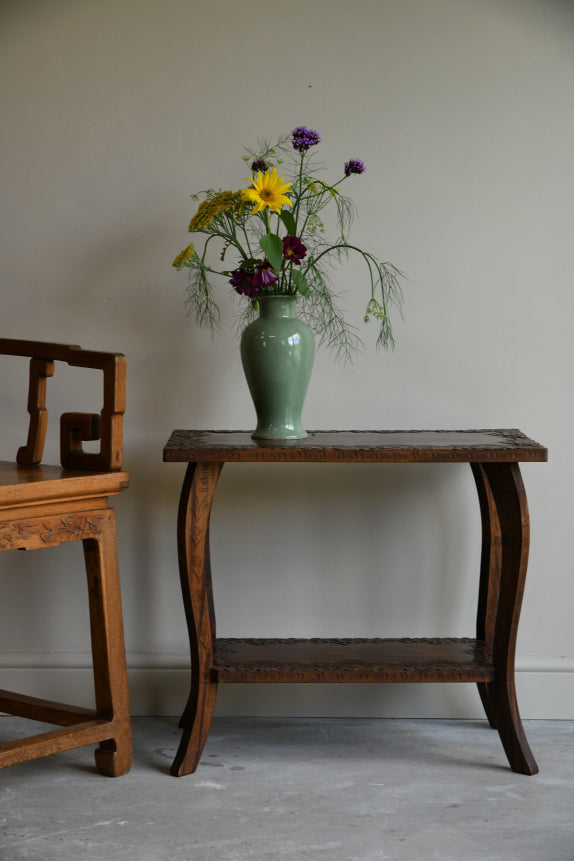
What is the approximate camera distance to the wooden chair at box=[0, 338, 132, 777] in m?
1.76

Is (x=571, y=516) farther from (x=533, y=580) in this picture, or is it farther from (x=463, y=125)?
(x=463, y=125)

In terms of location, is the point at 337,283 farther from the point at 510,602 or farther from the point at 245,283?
the point at 510,602

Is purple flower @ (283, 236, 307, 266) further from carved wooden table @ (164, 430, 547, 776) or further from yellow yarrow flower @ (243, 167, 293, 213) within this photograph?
carved wooden table @ (164, 430, 547, 776)

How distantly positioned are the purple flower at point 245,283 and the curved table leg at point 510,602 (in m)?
0.67

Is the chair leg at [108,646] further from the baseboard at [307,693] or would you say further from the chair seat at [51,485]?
the baseboard at [307,693]

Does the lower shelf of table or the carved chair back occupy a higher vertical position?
the carved chair back

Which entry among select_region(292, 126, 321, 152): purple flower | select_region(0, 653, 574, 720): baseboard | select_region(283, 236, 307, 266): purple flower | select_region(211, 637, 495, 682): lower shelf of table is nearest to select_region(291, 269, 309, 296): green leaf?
select_region(283, 236, 307, 266): purple flower

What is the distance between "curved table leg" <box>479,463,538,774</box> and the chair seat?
0.84 meters

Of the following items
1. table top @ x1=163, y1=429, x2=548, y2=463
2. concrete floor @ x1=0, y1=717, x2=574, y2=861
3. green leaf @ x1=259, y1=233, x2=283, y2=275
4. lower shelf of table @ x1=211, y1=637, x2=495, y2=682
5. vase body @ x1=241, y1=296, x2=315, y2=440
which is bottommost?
concrete floor @ x1=0, y1=717, x2=574, y2=861

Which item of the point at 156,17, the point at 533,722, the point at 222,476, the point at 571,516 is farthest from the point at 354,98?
the point at 533,722

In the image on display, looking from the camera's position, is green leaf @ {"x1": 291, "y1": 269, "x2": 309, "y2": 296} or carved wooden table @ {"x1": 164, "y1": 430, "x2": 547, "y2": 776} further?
green leaf @ {"x1": 291, "y1": 269, "x2": 309, "y2": 296}

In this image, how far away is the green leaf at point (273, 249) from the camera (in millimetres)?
1882

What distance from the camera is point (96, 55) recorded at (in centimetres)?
231

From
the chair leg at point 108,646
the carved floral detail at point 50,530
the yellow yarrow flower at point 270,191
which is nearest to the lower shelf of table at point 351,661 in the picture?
the chair leg at point 108,646
